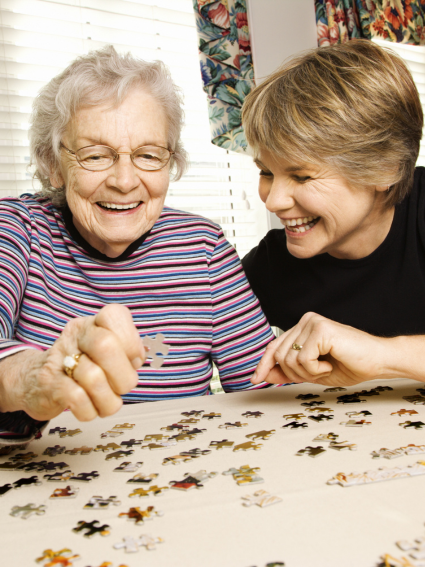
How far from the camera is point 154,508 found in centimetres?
85

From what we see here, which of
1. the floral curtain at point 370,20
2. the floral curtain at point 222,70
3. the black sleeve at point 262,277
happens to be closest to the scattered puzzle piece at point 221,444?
the black sleeve at point 262,277

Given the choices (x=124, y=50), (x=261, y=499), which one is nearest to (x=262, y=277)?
(x=261, y=499)

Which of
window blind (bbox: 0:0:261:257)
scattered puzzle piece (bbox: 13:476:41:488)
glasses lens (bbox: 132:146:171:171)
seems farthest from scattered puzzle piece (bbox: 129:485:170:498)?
window blind (bbox: 0:0:261:257)

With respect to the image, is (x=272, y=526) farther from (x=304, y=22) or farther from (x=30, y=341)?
(x=304, y=22)

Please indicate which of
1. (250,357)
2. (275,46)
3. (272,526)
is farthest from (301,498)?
(275,46)

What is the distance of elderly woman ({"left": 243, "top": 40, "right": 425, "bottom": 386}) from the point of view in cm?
152

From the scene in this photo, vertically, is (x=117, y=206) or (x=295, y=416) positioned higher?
(x=117, y=206)

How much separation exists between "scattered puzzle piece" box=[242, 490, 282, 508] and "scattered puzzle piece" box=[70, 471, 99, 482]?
1.06 feet

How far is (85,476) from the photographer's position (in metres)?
1.00

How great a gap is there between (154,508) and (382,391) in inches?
36.7

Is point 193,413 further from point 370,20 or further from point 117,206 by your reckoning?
point 370,20

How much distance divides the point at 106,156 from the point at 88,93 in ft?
0.70

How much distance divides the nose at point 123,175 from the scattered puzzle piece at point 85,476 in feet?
3.22

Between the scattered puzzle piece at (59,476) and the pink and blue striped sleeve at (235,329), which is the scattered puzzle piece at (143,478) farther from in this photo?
the pink and blue striped sleeve at (235,329)
